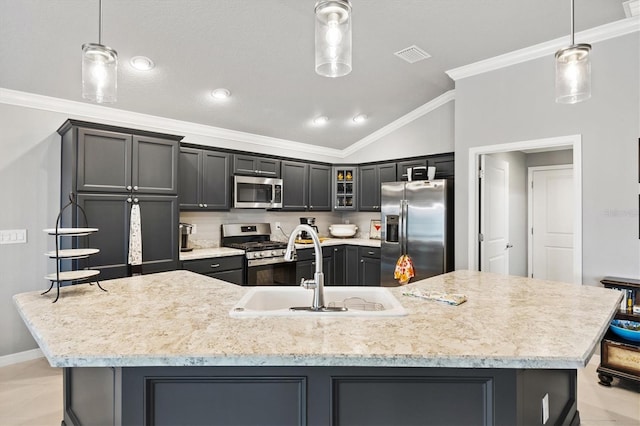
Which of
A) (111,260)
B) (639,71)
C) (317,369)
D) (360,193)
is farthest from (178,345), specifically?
(360,193)

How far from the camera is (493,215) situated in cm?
395

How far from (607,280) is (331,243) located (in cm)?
313

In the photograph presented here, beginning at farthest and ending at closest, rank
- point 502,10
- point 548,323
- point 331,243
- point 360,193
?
point 360,193 < point 331,243 < point 502,10 < point 548,323

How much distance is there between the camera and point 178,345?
116cm

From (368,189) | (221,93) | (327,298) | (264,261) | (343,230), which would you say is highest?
(221,93)

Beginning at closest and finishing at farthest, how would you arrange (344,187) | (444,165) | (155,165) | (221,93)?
(155,165) < (221,93) < (444,165) < (344,187)

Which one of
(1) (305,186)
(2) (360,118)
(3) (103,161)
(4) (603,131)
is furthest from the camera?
(1) (305,186)

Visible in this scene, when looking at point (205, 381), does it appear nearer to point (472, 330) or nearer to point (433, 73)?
point (472, 330)

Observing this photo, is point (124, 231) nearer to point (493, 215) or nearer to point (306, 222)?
point (306, 222)

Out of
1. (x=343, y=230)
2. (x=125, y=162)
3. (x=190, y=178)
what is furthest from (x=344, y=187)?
(x=125, y=162)

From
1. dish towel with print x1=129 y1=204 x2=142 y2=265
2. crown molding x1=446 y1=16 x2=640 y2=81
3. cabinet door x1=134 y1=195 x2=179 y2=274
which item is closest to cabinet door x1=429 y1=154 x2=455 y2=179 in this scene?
crown molding x1=446 y1=16 x2=640 y2=81

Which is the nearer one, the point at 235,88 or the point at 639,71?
the point at 639,71

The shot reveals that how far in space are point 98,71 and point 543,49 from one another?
11.6 feet

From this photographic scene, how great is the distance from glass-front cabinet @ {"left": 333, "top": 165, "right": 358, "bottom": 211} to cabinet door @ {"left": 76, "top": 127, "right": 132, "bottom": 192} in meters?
3.12
